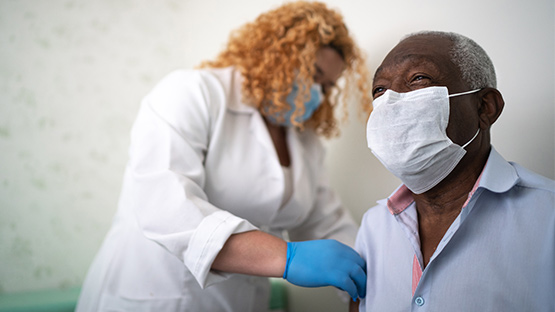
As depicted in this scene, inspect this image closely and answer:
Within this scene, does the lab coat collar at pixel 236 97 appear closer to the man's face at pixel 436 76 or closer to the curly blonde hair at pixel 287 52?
the curly blonde hair at pixel 287 52

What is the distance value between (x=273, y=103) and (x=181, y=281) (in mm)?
656

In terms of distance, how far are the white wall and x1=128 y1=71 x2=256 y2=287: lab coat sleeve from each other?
580mm

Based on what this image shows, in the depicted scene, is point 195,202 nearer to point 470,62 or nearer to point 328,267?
point 328,267

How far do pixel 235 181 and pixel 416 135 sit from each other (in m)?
0.68

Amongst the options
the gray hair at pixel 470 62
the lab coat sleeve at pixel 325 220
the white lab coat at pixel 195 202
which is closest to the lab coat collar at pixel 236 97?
the white lab coat at pixel 195 202

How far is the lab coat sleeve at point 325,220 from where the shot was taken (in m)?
1.43

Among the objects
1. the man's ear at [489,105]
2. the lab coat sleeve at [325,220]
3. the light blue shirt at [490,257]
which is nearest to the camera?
the light blue shirt at [490,257]

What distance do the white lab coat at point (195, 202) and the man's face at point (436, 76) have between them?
19.6 inches

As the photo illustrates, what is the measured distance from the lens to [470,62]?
76 centimetres

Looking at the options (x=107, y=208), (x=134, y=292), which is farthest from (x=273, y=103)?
(x=107, y=208)

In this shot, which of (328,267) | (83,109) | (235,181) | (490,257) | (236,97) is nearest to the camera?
(490,257)

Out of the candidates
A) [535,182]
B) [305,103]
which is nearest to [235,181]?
[305,103]

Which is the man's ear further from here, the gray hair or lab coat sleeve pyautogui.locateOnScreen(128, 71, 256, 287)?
lab coat sleeve pyautogui.locateOnScreen(128, 71, 256, 287)

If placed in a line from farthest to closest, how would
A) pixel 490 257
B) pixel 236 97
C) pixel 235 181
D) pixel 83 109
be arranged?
pixel 83 109 → pixel 236 97 → pixel 235 181 → pixel 490 257
